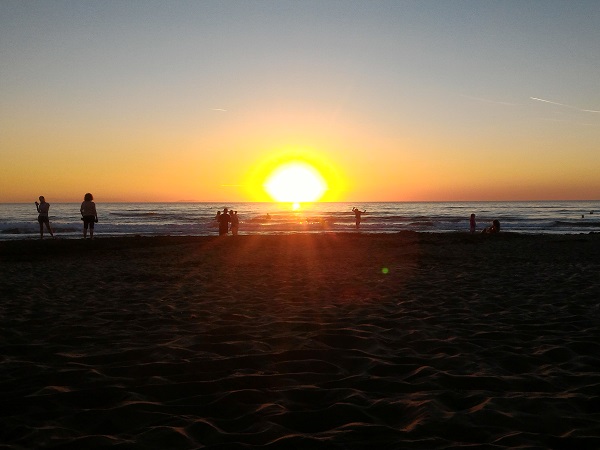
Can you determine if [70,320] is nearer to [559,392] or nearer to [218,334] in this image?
[218,334]

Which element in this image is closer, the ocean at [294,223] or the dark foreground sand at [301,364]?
the dark foreground sand at [301,364]

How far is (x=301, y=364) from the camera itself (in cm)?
480

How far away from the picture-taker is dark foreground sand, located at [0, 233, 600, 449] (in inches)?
131

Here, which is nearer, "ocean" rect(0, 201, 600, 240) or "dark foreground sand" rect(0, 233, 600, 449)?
"dark foreground sand" rect(0, 233, 600, 449)

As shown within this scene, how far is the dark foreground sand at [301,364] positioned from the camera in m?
3.34

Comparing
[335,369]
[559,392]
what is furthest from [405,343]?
[559,392]

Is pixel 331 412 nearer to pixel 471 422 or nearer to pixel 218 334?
pixel 471 422

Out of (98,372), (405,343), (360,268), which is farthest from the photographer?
(360,268)

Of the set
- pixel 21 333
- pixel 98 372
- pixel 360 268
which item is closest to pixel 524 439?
pixel 98 372

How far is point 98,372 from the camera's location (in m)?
4.54

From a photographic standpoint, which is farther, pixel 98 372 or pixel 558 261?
pixel 558 261

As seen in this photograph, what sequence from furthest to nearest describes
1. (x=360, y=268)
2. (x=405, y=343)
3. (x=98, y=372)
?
(x=360, y=268)
(x=405, y=343)
(x=98, y=372)

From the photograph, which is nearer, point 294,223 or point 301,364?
point 301,364

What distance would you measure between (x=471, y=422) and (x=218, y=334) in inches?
132
